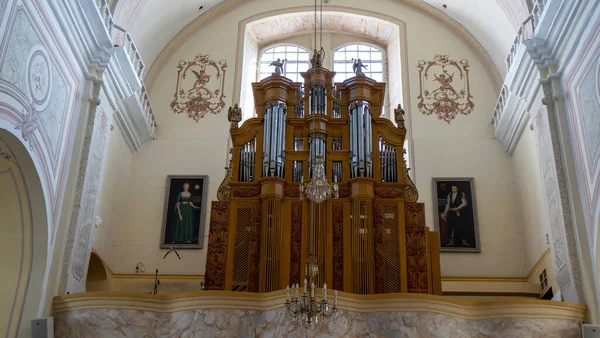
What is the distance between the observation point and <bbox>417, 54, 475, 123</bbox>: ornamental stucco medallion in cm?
1565

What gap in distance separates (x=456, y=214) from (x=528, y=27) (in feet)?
13.3

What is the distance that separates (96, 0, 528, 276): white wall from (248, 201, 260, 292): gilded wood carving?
2.86 meters

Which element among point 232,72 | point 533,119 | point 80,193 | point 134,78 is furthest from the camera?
point 232,72

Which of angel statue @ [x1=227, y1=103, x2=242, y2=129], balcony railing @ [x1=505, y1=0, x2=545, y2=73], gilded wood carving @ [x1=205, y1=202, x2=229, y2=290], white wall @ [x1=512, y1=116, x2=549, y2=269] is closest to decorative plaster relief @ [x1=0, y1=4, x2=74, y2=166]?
gilded wood carving @ [x1=205, y1=202, x2=229, y2=290]

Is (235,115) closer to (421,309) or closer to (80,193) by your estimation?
(80,193)

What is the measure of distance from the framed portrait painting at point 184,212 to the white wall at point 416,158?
0.50 ft

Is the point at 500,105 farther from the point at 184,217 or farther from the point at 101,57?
the point at 101,57

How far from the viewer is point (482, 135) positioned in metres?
15.2

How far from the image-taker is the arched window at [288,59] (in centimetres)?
1697

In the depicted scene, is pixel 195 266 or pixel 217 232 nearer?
pixel 217 232

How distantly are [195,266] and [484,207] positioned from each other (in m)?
6.18

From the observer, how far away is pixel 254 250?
11461mm

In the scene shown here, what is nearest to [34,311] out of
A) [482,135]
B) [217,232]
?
[217,232]

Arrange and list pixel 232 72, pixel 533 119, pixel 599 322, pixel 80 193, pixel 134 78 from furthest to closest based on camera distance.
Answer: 1. pixel 232 72
2. pixel 134 78
3. pixel 533 119
4. pixel 80 193
5. pixel 599 322
